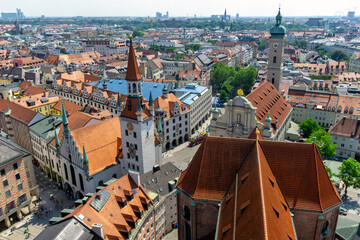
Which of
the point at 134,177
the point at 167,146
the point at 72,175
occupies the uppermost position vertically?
the point at 134,177

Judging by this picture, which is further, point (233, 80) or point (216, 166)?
point (233, 80)

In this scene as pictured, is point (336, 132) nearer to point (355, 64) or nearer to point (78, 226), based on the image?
point (78, 226)

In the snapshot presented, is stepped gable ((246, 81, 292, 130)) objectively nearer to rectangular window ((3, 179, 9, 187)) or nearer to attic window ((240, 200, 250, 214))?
attic window ((240, 200, 250, 214))

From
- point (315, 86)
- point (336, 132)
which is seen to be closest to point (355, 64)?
point (315, 86)

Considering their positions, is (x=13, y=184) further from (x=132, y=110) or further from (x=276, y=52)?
(x=276, y=52)

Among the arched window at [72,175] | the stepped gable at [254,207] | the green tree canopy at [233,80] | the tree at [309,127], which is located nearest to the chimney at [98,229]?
the stepped gable at [254,207]

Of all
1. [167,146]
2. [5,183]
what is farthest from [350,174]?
[5,183]
